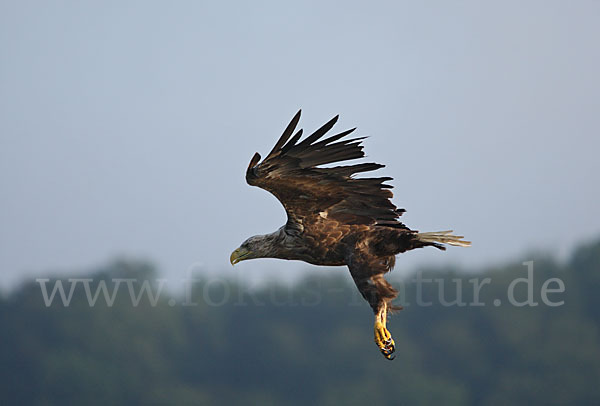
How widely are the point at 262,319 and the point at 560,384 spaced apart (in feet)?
55.9

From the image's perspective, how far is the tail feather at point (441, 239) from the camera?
8.06 m

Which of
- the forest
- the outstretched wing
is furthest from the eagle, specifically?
the forest

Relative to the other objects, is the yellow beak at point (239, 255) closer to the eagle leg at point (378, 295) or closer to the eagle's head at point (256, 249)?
the eagle's head at point (256, 249)

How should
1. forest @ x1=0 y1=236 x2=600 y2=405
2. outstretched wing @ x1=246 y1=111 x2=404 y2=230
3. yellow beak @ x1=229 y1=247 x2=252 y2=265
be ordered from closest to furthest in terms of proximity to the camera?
outstretched wing @ x1=246 y1=111 x2=404 y2=230, yellow beak @ x1=229 y1=247 x2=252 y2=265, forest @ x1=0 y1=236 x2=600 y2=405

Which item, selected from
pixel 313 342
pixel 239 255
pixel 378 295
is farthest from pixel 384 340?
pixel 313 342

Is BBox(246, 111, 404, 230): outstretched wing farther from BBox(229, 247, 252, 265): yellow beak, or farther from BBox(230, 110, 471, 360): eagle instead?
BBox(229, 247, 252, 265): yellow beak

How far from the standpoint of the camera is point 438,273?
175ft

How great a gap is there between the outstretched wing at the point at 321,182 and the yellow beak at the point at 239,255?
673 millimetres

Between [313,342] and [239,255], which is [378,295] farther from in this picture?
[313,342]

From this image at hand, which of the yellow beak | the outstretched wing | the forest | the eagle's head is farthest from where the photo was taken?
the forest

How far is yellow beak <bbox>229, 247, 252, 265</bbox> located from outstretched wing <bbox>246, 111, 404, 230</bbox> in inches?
26.5

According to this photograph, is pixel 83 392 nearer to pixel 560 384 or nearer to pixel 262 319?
pixel 262 319

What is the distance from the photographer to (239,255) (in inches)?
341

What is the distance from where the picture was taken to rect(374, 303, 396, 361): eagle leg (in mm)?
7496
